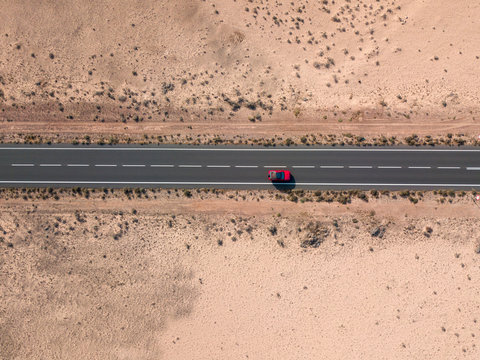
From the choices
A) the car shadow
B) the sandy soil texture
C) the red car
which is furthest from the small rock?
the red car

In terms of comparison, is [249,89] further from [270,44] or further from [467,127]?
[467,127]

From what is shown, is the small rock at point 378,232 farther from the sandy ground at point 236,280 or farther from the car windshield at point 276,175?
the car windshield at point 276,175

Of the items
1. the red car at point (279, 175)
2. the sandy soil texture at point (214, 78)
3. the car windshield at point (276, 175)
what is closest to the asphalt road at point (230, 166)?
the red car at point (279, 175)

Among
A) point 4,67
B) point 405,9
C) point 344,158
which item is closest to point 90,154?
point 4,67

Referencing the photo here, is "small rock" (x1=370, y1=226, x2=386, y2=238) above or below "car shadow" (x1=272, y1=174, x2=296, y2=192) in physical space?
below

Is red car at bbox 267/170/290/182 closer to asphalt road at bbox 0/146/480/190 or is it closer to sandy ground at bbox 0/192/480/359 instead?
asphalt road at bbox 0/146/480/190

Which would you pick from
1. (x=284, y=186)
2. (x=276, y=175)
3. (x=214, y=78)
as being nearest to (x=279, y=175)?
(x=276, y=175)
